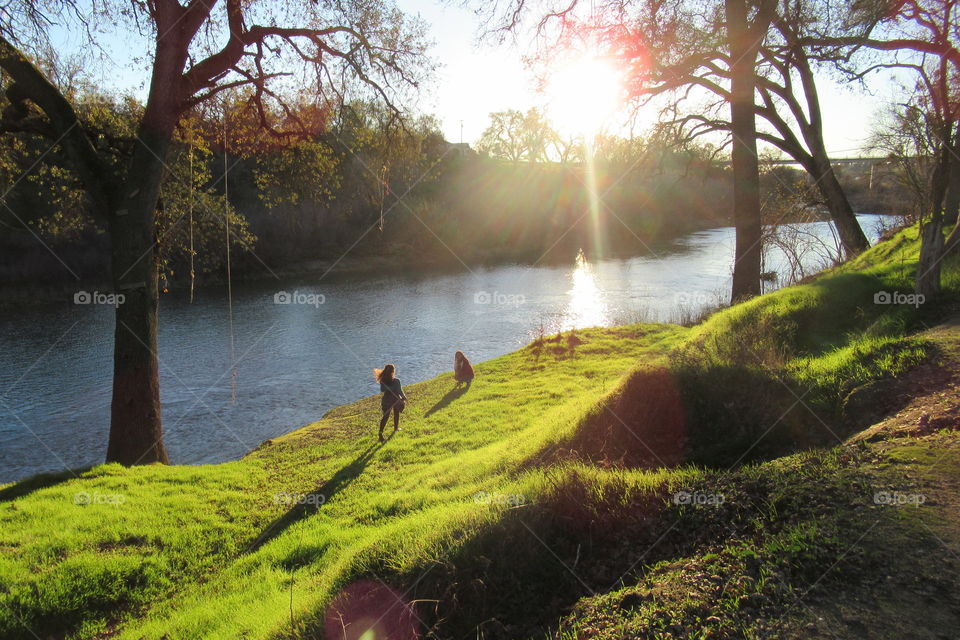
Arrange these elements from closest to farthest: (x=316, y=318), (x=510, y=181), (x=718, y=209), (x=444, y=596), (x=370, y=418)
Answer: (x=444, y=596) → (x=370, y=418) → (x=316, y=318) → (x=718, y=209) → (x=510, y=181)

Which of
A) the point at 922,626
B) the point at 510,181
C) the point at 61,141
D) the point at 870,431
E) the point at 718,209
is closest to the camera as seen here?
the point at 922,626

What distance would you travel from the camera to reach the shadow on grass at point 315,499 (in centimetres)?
738

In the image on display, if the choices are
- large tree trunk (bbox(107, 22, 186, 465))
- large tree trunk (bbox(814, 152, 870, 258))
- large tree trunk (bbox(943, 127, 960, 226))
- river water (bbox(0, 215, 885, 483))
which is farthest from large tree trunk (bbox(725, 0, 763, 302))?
large tree trunk (bbox(107, 22, 186, 465))

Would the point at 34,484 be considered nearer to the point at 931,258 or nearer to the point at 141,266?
the point at 141,266

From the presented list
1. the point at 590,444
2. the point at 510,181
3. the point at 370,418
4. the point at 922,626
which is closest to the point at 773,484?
the point at 922,626

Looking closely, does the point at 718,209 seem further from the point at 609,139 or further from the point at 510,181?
the point at 609,139

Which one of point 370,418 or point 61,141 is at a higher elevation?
point 61,141

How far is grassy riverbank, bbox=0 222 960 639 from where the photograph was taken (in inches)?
127

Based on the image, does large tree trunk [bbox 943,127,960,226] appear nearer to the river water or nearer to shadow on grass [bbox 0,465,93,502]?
the river water

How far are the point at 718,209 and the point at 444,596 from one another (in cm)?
7078

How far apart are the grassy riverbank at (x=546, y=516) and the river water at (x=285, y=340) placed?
7707mm

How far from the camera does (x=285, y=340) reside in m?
28.7

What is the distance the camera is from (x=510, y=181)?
85.2 m

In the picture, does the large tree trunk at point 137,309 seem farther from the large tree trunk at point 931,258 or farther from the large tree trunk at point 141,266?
the large tree trunk at point 931,258
